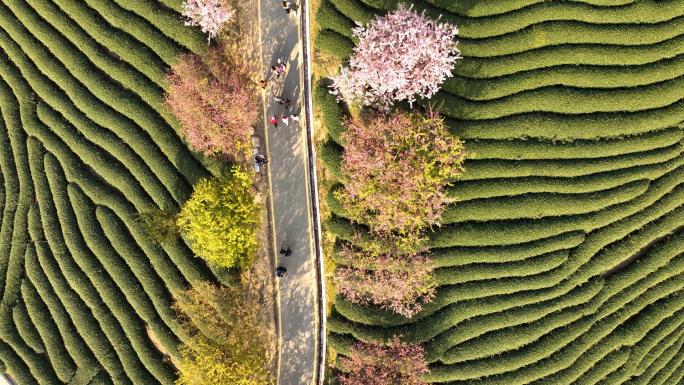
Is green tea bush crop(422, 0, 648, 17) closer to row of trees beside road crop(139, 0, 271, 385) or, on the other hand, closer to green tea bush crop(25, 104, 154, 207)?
row of trees beside road crop(139, 0, 271, 385)

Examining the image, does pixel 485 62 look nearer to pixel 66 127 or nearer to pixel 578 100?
pixel 578 100

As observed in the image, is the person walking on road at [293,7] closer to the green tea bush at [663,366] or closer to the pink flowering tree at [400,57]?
the pink flowering tree at [400,57]

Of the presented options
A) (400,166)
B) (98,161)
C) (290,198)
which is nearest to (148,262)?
(98,161)

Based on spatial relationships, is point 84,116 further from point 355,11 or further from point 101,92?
point 355,11

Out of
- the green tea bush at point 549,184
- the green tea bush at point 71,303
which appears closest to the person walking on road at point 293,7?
the green tea bush at point 549,184

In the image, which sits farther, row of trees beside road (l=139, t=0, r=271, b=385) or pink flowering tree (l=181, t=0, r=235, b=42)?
pink flowering tree (l=181, t=0, r=235, b=42)

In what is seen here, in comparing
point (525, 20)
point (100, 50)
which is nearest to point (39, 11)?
point (100, 50)

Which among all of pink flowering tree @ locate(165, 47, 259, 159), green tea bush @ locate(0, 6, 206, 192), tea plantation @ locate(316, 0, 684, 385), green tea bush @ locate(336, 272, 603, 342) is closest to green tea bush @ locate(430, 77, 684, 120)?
tea plantation @ locate(316, 0, 684, 385)
